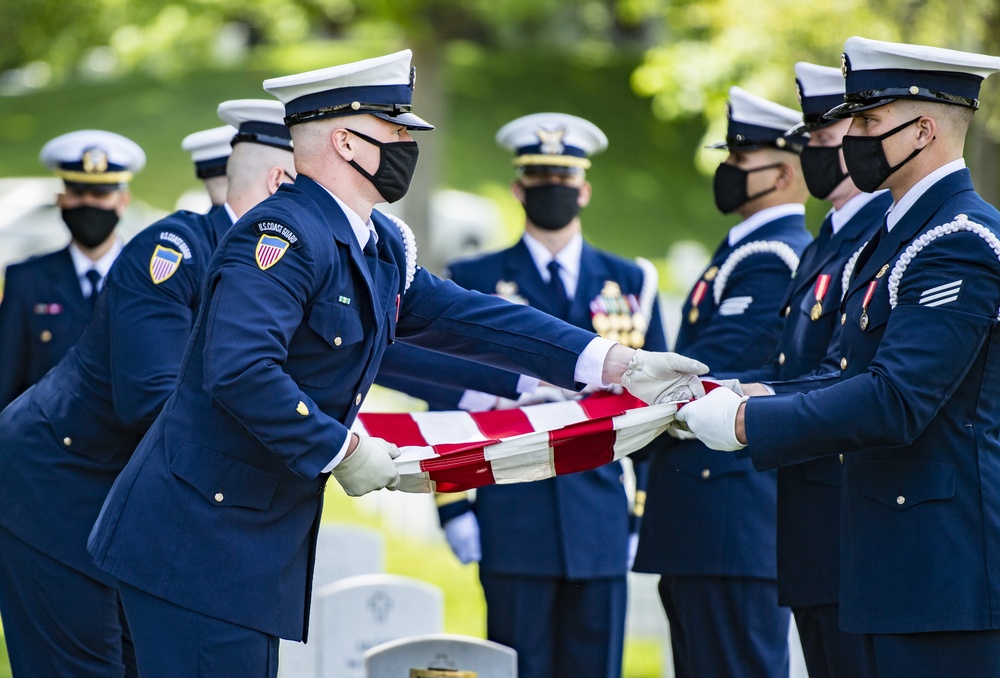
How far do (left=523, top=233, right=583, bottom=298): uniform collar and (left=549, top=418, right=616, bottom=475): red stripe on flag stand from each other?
1491 millimetres

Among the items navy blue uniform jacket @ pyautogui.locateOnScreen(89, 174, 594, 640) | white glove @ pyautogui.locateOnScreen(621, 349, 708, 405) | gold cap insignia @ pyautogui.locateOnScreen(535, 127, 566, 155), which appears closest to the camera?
navy blue uniform jacket @ pyautogui.locateOnScreen(89, 174, 594, 640)

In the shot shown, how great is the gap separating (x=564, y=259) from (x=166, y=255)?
1812mm

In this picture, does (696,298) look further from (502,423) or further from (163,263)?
(163,263)

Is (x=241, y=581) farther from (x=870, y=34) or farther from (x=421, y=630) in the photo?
(x=870, y=34)

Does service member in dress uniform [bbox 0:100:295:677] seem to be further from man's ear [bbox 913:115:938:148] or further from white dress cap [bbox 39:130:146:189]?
man's ear [bbox 913:115:938:148]

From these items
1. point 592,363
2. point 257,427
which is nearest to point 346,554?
point 592,363

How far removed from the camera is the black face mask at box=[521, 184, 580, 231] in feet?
19.0

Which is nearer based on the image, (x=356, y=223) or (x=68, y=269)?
(x=356, y=223)

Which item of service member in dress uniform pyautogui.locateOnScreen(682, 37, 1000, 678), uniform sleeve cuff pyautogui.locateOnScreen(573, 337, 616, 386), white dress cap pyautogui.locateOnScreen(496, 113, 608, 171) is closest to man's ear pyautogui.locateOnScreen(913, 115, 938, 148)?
service member in dress uniform pyautogui.locateOnScreen(682, 37, 1000, 678)

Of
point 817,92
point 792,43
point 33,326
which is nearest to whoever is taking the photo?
point 817,92

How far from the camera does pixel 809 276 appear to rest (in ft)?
15.2

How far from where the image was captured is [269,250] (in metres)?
3.49

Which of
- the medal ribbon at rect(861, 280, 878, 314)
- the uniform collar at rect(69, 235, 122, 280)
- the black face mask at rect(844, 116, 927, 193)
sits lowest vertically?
the medal ribbon at rect(861, 280, 878, 314)

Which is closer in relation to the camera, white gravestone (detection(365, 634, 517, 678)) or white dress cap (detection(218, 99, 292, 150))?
white dress cap (detection(218, 99, 292, 150))
